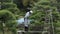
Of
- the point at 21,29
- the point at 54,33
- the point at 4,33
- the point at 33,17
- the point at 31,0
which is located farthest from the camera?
the point at 31,0

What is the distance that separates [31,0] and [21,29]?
74.8 inches

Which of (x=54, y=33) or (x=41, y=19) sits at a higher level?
(x=41, y=19)

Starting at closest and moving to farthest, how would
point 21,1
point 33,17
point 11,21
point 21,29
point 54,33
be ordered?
point 11,21, point 54,33, point 33,17, point 21,29, point 21,1

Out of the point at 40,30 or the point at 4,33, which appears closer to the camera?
the point at 4,33

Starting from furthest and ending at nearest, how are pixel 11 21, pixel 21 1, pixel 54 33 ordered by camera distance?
pixel 21 1, pixel 54 33, pixel 11 21

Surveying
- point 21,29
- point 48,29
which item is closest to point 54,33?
point 48,29

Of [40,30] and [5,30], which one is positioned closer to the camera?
[5,30]

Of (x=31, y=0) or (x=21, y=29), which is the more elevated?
(x=31, y=0)

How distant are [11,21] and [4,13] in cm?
21

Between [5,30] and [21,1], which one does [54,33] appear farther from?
[21,1]

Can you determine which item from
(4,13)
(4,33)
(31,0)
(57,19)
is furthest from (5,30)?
(31,0)

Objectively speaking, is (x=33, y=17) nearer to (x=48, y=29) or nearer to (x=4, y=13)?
(x=48, y=29)

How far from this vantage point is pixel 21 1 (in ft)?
24.6

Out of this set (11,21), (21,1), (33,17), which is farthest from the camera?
(21,1)
